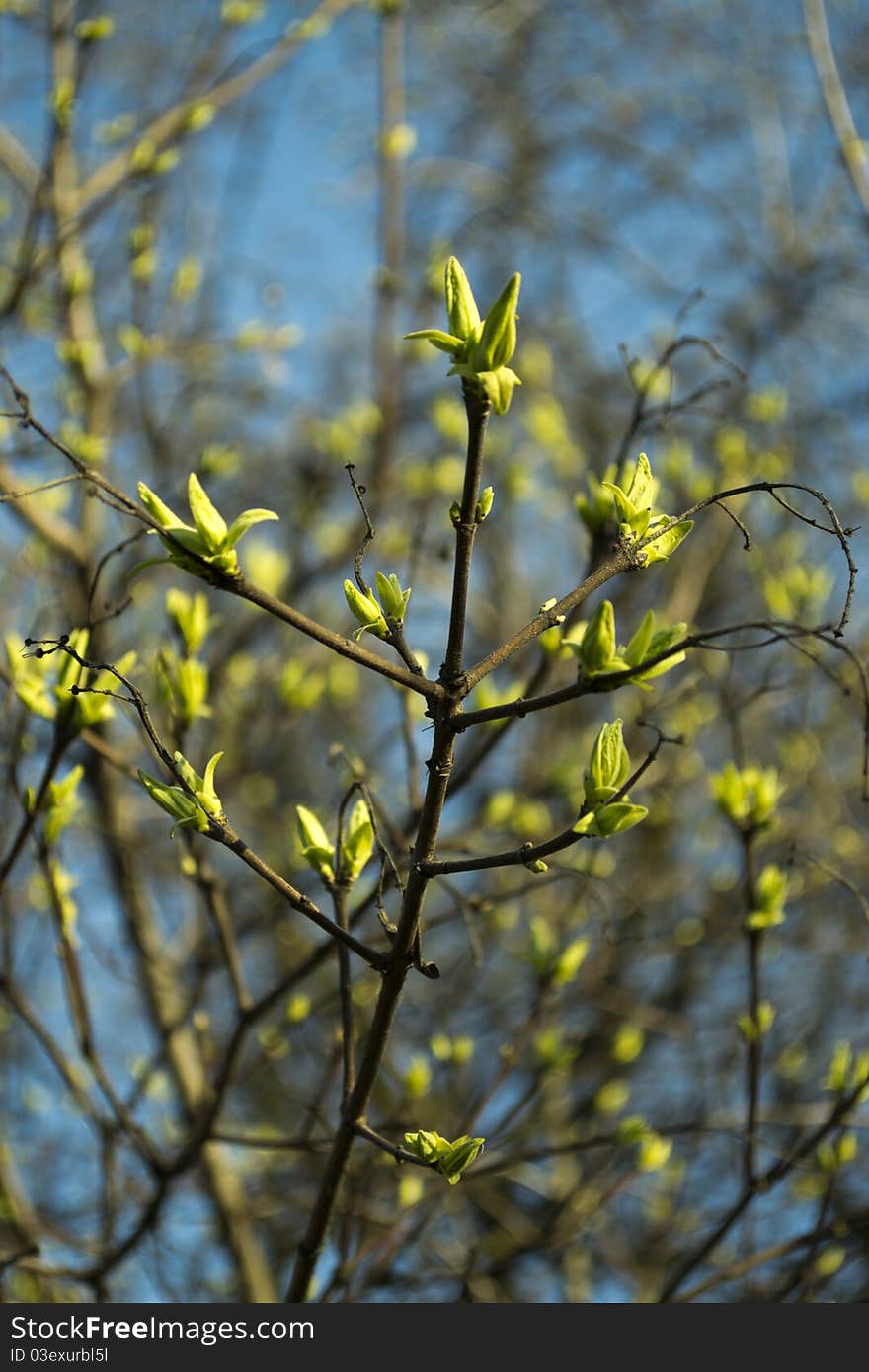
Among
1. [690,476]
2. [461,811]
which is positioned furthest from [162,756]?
[461,811]

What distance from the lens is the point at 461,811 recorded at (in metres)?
5.32

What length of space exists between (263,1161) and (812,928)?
243cm

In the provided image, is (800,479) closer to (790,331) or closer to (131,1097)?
(790,331)

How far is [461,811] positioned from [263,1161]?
1.79 meters

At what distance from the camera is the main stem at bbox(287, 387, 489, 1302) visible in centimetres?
129

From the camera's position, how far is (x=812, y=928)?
4.88 metres

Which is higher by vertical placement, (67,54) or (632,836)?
(67,54)

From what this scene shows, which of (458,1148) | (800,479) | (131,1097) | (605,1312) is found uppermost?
(800,479)

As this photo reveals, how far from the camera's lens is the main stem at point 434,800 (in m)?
1.29

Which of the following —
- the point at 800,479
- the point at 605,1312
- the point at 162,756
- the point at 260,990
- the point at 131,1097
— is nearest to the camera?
the point at 162,756

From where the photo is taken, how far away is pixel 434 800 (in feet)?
4.48

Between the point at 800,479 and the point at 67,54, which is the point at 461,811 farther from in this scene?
the point at 67,54

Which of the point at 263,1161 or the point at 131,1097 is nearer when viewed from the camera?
the point at 131,1097

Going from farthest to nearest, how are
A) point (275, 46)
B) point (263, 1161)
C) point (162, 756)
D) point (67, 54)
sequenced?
point (263, 1161)
point (67, 54)
point (275, 46)
point (162, 756)
